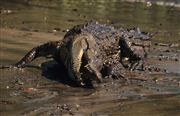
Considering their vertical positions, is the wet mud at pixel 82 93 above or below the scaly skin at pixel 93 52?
below

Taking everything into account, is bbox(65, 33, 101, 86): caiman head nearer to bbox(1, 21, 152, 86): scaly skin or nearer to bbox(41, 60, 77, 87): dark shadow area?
bbox(1, 21, 152, 86): scaly skin

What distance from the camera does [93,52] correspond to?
9.00 m

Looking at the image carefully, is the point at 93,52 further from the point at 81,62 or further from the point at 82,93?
the point at 82,93

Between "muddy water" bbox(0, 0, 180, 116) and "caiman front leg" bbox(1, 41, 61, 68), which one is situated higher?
"caiman front leg" bbox(1, 41, 61, 68)

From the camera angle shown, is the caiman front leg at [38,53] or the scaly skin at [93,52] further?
the caiman front leg at [38,53]

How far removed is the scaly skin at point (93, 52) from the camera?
8617 mm

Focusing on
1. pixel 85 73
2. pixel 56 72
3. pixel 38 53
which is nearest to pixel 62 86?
pixel 85 73

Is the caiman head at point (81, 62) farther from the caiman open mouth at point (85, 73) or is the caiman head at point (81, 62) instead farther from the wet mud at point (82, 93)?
the wet mud at point (82, 93)

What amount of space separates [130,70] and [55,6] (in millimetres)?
12324

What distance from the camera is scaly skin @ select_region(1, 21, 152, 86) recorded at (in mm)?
8617

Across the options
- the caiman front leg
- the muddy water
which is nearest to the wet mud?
the muddy water

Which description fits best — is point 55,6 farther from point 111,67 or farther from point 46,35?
point 111,67

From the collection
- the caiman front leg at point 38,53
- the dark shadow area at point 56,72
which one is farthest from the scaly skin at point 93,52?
the dark shadow area at point 56,72

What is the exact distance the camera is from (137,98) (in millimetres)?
8102
